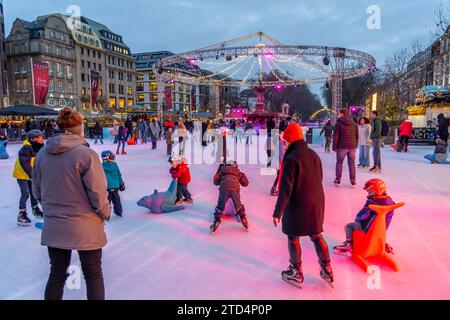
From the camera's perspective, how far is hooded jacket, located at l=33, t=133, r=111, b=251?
89.8 inches

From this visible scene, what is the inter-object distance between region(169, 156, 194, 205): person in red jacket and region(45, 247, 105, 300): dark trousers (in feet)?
10.8

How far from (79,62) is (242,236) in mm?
60626

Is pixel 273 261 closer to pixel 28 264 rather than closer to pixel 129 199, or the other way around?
pixel 28 264

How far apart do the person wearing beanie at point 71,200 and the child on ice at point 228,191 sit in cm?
237

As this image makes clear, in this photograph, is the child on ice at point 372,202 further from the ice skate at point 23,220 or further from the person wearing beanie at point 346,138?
the ice skate at point 23,220

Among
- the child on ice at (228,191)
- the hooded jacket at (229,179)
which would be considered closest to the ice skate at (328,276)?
the child on ice at (228,191)

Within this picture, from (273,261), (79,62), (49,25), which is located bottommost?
(273,261)

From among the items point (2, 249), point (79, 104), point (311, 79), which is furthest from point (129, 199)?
point (79, 104)

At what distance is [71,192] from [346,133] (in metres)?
6.34

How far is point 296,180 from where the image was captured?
2977 millimetres

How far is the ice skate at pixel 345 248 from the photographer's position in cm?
383

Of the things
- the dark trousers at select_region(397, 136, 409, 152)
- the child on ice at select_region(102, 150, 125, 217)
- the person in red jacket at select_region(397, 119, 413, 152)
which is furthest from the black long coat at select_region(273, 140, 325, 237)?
the dark trousers at select_region(397, 136, 409, 152)

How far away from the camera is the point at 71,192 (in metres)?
2.32

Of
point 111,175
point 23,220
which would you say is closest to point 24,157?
point 23,220
